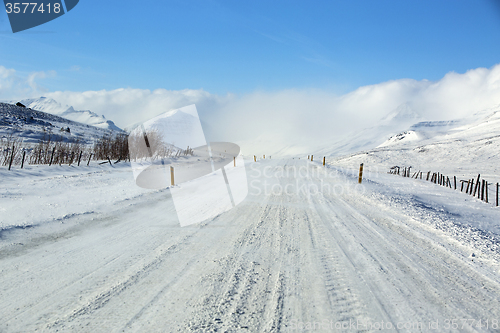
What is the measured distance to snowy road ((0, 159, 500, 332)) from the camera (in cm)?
257

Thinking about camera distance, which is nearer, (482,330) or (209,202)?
(482,330)

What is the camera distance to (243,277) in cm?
340

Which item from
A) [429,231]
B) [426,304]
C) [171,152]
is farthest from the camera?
[171,152]

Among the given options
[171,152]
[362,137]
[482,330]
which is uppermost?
[362,137]

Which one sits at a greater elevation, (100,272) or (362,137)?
(362,137)

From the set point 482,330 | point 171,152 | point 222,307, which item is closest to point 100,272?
point 222,307

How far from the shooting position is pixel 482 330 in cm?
255

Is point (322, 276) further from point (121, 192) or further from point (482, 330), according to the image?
point (121, 192)

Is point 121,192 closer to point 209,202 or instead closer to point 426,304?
point 209,202

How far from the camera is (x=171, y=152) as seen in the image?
32375 millimetres

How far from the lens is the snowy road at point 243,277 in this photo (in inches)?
101

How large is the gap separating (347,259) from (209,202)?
484cm

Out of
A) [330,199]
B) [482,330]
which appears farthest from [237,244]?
[330,199]

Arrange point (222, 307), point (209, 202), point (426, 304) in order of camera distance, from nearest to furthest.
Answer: point (222, 307)
point (426, 304)
point (209, 202)
